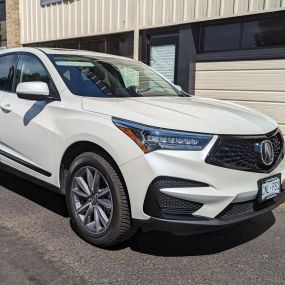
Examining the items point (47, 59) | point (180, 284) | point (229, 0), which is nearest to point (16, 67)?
point (47, 59)

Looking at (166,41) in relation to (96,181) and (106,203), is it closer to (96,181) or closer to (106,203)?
(96,181)

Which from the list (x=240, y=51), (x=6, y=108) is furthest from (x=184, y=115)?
(x=240, y=51)

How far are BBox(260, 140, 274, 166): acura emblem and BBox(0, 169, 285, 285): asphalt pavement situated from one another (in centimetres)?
82

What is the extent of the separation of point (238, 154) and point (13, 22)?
11.6 metres

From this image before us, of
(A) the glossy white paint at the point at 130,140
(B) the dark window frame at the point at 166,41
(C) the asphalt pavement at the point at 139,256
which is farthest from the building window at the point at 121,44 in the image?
(C) the asphalt pavement at the point at 139,256

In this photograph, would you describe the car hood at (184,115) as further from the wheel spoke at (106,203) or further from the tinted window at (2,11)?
the tinted window at (2,11)

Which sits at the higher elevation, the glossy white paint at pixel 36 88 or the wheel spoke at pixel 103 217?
the glossy white paint at pixel 36 88

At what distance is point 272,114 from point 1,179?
4632mm

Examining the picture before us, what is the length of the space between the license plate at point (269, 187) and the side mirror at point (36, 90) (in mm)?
2040

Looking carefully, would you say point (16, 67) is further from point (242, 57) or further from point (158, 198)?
point (242, 57)

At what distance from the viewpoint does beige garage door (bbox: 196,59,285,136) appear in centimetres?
719

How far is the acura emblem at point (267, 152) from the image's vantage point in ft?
10.6

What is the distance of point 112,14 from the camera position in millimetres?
9766

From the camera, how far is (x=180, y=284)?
2.96m
